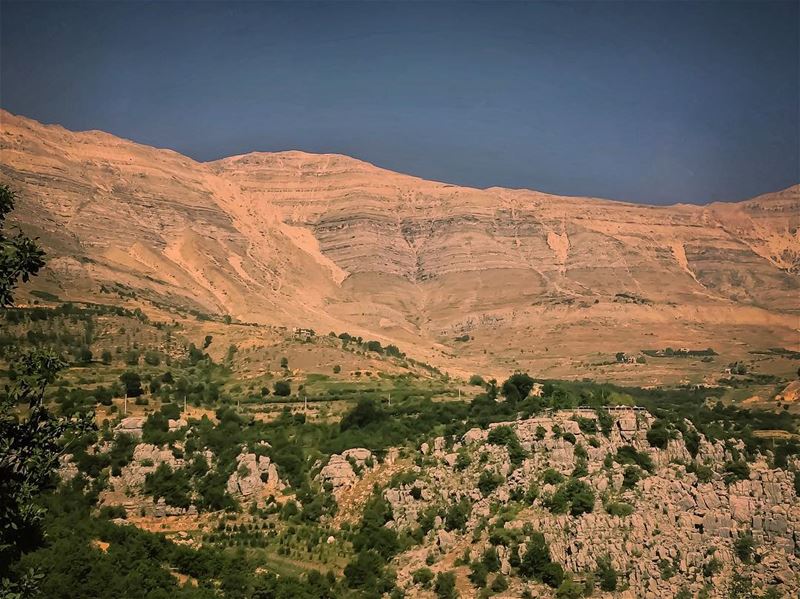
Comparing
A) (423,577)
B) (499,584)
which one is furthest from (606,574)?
(423,577)

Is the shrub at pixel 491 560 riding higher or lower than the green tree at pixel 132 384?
lower

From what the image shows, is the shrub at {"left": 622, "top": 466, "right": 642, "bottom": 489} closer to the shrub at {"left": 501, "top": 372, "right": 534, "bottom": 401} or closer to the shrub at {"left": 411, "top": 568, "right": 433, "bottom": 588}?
the shrub at {"left": 411, "top": 568, "right": 433, "bottom": 588}

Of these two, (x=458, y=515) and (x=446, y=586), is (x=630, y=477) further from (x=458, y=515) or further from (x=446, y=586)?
(x=446, y=586)

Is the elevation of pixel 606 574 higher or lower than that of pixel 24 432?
lower

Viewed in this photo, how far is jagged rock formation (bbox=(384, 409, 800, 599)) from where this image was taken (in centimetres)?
4575

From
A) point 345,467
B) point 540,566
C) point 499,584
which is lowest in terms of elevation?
point 499,584

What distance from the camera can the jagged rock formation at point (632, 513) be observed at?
45.8 meters

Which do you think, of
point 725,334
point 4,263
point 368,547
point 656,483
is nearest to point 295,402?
point 368,547

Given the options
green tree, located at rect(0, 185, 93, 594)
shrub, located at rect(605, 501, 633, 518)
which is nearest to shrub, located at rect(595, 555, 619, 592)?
shrub, located at rect(605, 501, 633, 518)

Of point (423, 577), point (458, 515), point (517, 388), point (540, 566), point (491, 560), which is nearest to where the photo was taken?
point (540, 566)

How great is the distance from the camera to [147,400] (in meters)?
74.3

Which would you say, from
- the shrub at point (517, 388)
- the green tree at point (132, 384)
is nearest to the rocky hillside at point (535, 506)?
the green tree at point (132, 384)

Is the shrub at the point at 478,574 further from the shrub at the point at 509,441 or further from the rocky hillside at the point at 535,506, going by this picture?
the shrub at the point at 509,441

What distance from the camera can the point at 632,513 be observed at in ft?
157
